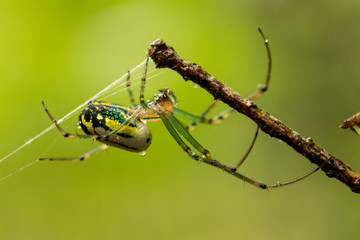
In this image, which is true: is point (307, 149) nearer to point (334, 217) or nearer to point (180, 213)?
point (334, 217)

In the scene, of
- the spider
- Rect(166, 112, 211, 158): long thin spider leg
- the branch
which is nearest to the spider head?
the spider

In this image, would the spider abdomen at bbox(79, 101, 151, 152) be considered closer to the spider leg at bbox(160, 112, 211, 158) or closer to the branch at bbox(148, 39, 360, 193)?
the spider leg at bbox(160, 112, 211, 158)

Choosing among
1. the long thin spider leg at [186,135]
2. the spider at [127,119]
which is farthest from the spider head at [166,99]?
the long thin spider leg at [186,135]

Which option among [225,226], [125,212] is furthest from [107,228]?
[225,226]

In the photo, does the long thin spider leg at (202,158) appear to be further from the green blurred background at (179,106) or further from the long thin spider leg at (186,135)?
the green blurred background at (179,106)

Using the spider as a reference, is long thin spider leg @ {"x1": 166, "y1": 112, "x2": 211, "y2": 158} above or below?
below

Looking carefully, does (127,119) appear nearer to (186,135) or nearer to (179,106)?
(186,135)

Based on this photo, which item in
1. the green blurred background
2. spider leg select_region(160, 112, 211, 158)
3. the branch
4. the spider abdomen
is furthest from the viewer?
the green blurred background
